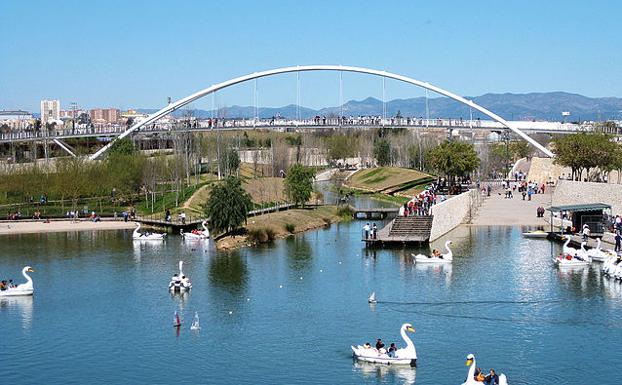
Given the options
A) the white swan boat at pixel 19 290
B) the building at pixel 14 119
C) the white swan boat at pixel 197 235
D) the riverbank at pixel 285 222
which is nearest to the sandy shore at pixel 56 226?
the white swan boat at pixel 197 235

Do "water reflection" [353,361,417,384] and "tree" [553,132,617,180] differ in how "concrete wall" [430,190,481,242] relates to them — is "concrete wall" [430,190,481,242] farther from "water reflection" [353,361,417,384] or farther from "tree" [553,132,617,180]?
"water reflection" [353,361,417,384]

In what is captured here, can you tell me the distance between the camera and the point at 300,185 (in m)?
62.9

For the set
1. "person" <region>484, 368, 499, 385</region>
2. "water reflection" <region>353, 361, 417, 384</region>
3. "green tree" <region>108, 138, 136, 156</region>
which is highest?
"green tree" <region>108, 138, 136, 156</region>

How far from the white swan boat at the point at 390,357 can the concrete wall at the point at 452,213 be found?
21686mm

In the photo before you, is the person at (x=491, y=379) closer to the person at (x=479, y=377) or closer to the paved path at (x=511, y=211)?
the person at (x=479, y=377)

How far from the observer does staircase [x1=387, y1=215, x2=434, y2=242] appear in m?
48.2

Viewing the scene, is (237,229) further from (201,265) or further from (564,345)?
(564,345)

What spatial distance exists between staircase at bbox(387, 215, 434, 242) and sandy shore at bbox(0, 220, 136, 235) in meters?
16.1

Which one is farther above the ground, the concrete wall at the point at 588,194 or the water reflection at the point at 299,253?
the concrete wall at the point at 588,194

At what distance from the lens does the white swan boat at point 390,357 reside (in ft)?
88.7

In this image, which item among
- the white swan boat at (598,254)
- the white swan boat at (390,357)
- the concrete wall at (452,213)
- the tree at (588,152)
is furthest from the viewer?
the tree at (588,152)

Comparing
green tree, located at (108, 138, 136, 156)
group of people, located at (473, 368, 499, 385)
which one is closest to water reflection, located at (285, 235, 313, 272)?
group of people, located at (473, 368, 499, 385)

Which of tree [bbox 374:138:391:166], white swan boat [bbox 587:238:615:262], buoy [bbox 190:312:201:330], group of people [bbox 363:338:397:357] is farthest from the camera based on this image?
tree [bbox 374:138:391:166]

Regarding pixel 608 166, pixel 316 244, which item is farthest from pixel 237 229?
pixel 608 166
